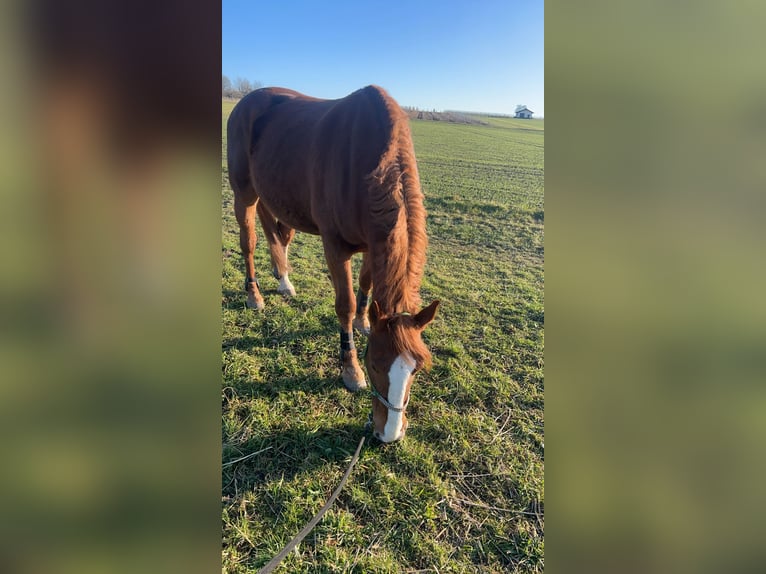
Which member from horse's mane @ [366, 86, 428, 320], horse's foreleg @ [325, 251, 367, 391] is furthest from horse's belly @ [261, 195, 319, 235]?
horse's mane @ [366, 86, 428, 320]

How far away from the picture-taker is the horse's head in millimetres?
2125

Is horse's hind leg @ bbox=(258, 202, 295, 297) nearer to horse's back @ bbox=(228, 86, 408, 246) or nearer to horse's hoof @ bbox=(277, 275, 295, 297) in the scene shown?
horse's hoof @ bbox=(277, 275, 295, 297)

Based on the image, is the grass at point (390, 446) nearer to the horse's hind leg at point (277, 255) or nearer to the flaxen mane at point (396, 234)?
the horse's hind leg at point (277, 255)

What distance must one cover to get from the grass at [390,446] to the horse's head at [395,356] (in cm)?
45

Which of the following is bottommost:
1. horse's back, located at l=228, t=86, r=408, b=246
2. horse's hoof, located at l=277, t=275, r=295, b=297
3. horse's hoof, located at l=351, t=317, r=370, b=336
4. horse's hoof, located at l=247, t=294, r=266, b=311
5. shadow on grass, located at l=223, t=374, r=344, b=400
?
shadow on grass, located at l=223, t=374, r=344, b=400

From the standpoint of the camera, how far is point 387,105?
2.74 metres

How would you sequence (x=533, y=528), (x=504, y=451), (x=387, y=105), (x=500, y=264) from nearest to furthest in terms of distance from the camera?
(x=533, y=528) → (x=504, y=451) → (x=387, y=105) → (x=500, y=264)

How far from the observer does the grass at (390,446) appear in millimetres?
1924

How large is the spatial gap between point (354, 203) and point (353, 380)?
1.40 m

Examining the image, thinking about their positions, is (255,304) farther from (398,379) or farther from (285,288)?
(398,379)

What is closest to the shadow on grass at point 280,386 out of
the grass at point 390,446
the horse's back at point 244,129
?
the grass at point 390,446
